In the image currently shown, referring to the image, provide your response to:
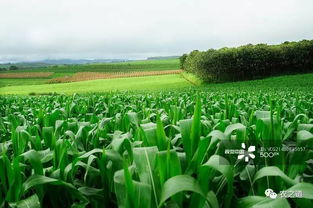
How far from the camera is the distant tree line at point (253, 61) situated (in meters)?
40.9

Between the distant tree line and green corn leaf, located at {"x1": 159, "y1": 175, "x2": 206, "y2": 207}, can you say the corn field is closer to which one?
green corn leaf, located at {"x1": 159, "y1": 175, "x2": 206, "y2": 207}

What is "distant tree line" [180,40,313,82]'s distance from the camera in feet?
134

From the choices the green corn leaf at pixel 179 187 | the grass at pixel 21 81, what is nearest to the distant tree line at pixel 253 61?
the grass at pixel 21 81

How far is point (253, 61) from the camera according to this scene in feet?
135

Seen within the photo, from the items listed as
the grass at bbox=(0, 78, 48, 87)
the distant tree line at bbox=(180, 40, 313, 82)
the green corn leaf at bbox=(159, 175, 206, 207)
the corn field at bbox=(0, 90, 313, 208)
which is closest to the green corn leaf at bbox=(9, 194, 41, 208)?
the corn field at bbox=(0, 90, 313, 208)

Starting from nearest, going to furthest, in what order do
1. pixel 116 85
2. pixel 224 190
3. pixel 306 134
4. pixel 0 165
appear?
pixel 224 190 → pixel 0 165 → pixel 306 134 → pixel 116 85

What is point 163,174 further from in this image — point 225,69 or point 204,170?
point 225,69

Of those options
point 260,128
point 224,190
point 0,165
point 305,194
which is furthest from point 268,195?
point 0,165

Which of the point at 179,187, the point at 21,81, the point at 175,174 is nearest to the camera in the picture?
the point at 179,187

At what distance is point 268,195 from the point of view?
1.26 metres

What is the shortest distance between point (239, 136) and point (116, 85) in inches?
1666

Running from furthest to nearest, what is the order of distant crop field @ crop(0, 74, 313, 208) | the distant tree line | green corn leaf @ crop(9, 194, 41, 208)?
the distant tree line < green corn leaf @ crop(9, 194, 41, 208) < distant crop field @ crop(0, 74, 313, 208)

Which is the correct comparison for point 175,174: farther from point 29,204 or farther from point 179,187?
point 29,204

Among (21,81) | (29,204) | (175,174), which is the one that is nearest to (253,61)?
(21,81)
